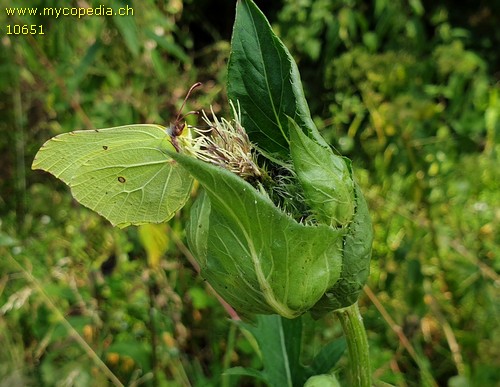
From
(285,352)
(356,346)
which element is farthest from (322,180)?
(285,352)

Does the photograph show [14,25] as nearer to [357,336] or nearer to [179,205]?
[179,205]

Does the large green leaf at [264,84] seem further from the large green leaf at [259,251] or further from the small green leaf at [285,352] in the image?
the small green leaf at [285,352]

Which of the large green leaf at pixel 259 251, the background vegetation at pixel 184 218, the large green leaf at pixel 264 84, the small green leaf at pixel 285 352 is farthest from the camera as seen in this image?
the background vegetation at pixel 184 218

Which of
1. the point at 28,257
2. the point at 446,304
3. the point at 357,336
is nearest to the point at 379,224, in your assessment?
the point at 446,304

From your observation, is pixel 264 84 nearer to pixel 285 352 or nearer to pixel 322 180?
pixel 322 180

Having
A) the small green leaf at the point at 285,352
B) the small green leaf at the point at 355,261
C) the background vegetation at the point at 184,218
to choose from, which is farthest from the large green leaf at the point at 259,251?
the background vegetation at the point at 184,218
